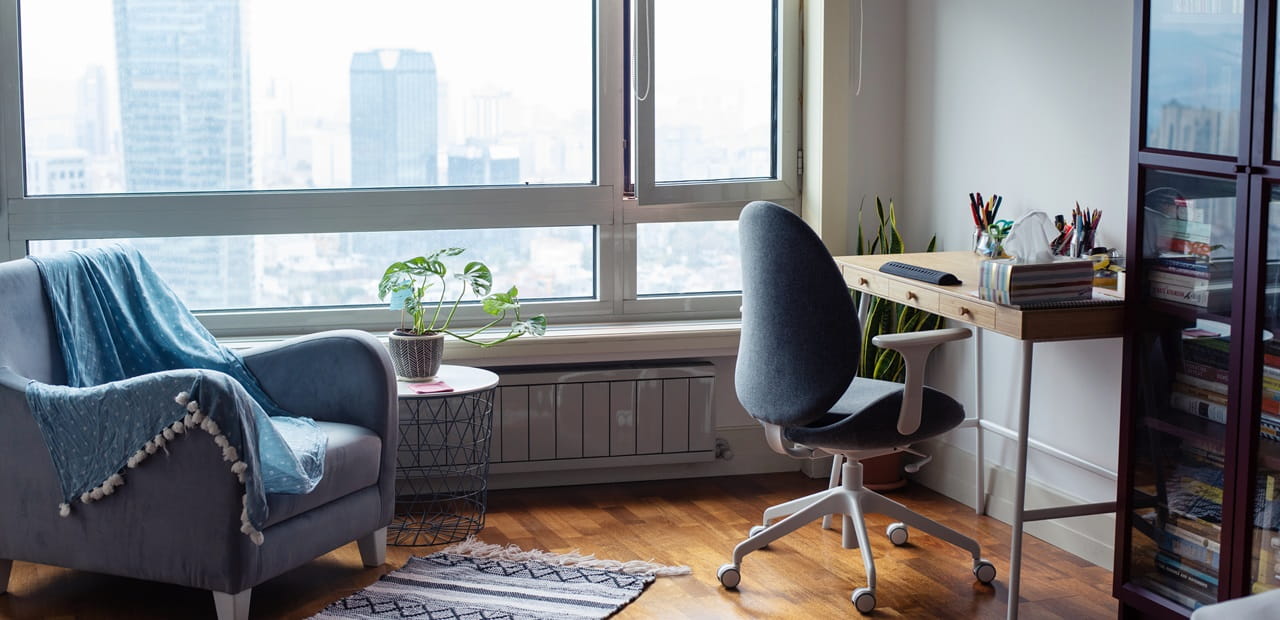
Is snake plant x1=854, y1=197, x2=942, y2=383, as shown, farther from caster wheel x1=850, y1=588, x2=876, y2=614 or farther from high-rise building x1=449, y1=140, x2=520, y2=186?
high-rise building x1=449, y1=140, x2=520, y2=186

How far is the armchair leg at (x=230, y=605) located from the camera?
3.11m

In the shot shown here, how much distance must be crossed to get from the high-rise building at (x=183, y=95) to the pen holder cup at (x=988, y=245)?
225 centimetres

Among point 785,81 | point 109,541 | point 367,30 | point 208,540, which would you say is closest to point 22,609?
point 109,541

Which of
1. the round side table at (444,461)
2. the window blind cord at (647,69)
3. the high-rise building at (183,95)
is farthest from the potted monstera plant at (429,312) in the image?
the window blind cord at (647,69)

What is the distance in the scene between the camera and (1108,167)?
357 cm

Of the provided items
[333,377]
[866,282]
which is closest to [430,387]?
[333,377]

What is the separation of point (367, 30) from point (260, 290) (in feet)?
2.95

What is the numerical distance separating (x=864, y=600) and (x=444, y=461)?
1.54 metres

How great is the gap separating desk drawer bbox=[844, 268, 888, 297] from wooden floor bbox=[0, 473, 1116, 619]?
0.73 metres

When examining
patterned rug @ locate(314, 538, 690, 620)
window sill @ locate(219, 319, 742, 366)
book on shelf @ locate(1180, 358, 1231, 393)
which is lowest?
patterned rug @ locate(314, 538, 690, 620)

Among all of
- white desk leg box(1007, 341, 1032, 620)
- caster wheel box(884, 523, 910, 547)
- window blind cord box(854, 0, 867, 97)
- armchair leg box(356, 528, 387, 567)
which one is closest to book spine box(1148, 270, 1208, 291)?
white desk leg box(1007, 341, 1032, 620)

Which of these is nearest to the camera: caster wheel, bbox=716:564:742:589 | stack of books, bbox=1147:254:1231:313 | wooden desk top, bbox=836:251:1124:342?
stack of books, bbox=1147:254:1231:313

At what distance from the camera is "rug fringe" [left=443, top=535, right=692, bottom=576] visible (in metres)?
3.62

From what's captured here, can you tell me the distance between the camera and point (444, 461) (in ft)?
14.1
